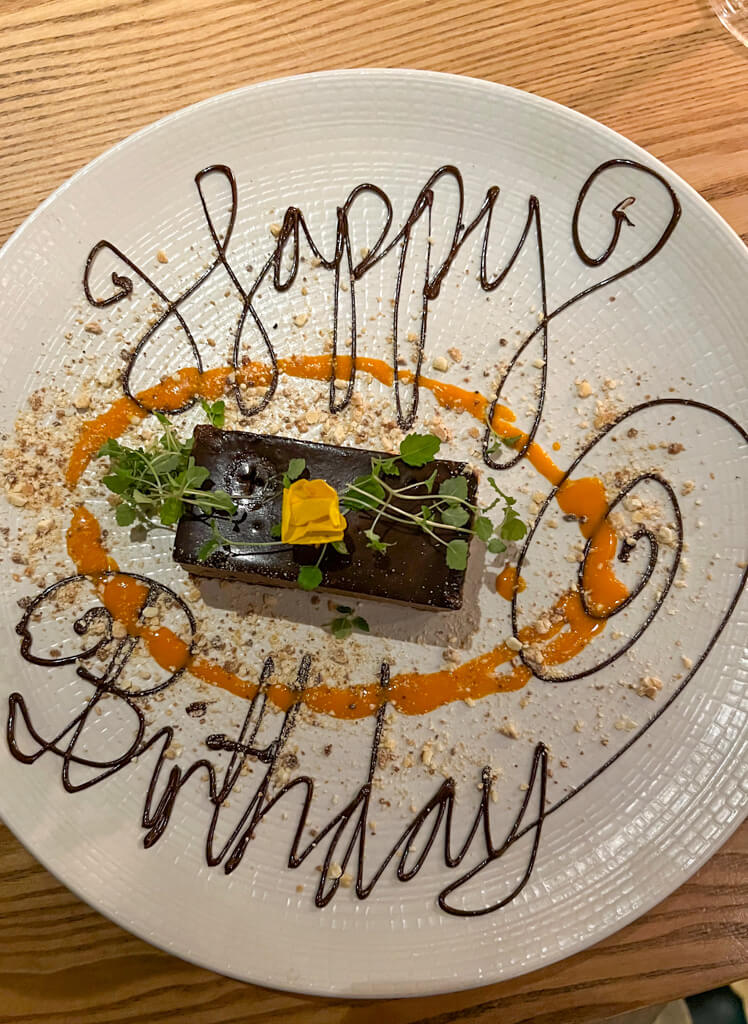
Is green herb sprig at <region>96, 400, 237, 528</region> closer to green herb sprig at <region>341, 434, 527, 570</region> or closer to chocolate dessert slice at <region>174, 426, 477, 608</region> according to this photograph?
chocolate dessert slice at <region>174, 426, 477, 608</region>

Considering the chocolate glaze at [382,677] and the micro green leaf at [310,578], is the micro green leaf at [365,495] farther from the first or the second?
the chocolate glaze at [382,677]

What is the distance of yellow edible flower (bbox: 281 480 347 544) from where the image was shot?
185cm

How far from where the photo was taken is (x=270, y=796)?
2.12 meters

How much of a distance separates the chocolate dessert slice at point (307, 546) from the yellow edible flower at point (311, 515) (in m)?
0.12

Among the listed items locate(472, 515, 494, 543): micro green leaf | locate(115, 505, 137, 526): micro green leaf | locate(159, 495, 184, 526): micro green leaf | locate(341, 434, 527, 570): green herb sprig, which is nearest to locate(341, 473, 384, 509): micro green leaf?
locate(341, 434, 527, 570): green herb sprig

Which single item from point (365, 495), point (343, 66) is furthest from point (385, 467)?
point (343, 66)

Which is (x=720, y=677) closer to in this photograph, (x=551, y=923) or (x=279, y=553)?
(x=551, y=923)

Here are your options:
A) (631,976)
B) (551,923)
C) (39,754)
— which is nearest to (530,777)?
(551,923)

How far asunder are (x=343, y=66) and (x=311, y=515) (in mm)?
1643

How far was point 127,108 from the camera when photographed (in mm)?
2314

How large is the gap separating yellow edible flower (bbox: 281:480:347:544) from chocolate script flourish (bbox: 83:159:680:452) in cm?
47

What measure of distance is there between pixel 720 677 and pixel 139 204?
2491 millimetres

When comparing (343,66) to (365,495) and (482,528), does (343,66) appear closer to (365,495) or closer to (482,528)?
(365,495)

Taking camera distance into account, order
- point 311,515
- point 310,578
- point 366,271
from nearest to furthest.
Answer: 1. point 311,515
2. point 310,578
3. point 366,271
